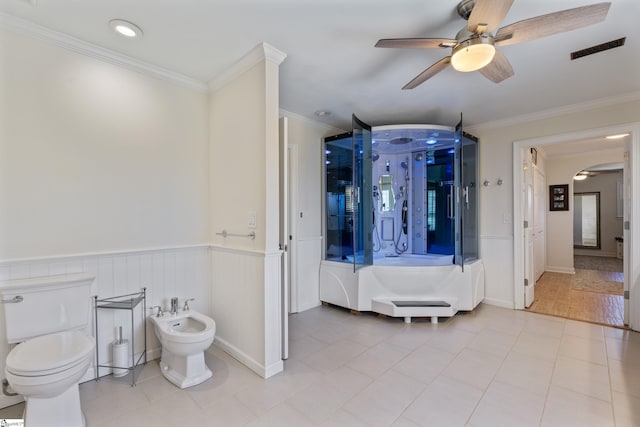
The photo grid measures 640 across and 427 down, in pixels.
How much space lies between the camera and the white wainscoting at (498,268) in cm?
380

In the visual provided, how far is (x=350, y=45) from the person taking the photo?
2.18 meters

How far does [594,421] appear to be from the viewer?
174cm

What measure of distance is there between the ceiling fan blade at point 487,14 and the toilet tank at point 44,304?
2881 mm

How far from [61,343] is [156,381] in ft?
2.29

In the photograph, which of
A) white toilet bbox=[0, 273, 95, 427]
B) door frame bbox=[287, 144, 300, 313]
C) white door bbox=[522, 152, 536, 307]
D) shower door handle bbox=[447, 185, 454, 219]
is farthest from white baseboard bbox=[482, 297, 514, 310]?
white toilet bbox=[0, 273, 95, 427]

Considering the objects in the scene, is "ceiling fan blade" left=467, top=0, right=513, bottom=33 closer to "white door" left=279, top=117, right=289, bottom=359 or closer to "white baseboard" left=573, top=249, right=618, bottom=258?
"white door" left=279, top=117, right=289, bottom=359

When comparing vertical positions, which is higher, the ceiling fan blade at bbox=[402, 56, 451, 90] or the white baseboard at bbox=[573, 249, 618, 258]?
the ceiling fan blade at bbox=[402, 56, 451, 90]

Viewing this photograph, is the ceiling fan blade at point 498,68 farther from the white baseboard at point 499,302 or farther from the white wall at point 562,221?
the white wall at point 562,221

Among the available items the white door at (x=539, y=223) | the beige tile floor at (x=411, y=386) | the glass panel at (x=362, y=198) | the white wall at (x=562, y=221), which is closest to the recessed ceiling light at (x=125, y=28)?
the glass panel at (x=362, y=198)

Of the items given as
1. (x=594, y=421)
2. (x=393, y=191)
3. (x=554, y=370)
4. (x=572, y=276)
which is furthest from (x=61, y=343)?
(x=572, y=276)

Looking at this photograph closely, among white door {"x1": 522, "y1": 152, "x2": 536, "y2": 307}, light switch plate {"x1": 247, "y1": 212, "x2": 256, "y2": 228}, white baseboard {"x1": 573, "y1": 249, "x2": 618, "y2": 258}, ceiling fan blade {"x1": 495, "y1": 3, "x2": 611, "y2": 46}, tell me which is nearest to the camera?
ceiling fan blade {"x1": 495, "y1": 3, "x2": 611, "y2": 46}

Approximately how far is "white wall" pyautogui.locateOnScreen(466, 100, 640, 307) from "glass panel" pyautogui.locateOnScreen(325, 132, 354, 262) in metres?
1.85

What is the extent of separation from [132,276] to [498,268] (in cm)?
417

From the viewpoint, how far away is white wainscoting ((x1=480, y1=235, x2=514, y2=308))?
3.80 m
